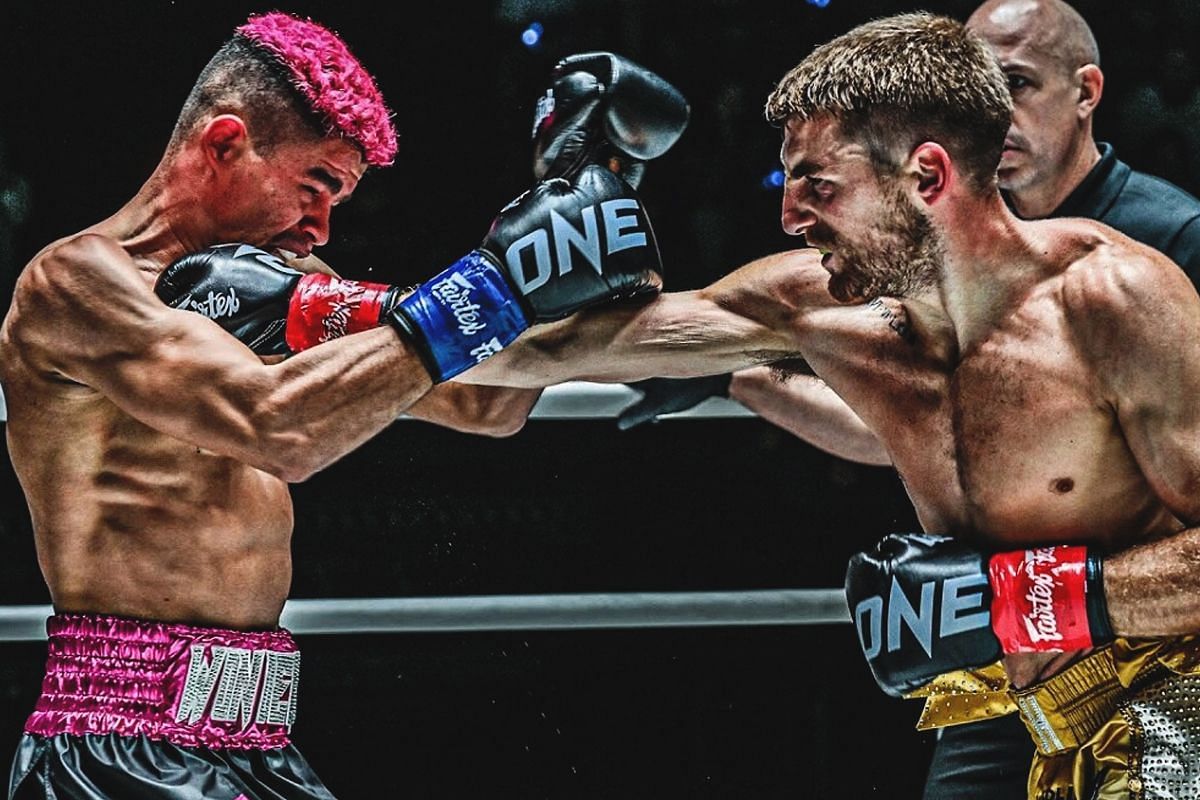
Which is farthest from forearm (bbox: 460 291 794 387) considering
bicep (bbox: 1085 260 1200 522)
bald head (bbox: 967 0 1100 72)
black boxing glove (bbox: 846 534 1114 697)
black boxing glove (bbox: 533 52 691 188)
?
bald head (bbox: 967 0 1100 72)

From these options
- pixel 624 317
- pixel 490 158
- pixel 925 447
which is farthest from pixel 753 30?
pixel 925 447

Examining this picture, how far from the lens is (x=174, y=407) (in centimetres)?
194

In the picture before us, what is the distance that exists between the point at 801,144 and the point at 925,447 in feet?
1.41

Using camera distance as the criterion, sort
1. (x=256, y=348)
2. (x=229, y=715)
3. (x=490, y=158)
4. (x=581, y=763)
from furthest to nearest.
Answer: (x=490, y=158) < (x=581, y=763) < (x=256, y=348) < (x=229, y=715)

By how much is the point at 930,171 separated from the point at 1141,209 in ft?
3.30

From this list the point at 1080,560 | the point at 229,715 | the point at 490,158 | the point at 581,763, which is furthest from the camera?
the point at 490,158

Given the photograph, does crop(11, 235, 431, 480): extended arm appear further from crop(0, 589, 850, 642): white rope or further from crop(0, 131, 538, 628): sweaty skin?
crop(0, 589, 850, 642): white rope

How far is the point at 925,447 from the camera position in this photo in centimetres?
207

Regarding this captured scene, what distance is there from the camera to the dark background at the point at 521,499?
333 cm

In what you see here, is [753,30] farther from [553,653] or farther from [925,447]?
[925,447]

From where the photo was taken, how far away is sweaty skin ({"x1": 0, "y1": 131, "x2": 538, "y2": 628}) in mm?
1934

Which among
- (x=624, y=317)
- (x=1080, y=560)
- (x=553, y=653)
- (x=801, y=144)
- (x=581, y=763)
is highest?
(x=801, y=144)

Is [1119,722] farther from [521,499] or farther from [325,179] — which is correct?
[521,499]

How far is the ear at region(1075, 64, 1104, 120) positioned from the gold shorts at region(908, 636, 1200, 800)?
1350 millimetres
